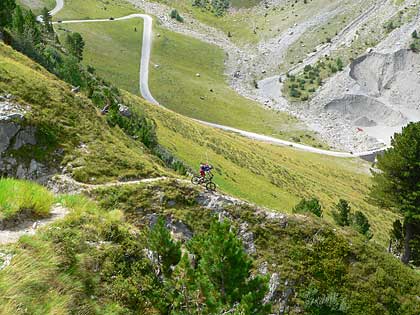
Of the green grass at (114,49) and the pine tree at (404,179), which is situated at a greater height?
the pine tree at (404,179)

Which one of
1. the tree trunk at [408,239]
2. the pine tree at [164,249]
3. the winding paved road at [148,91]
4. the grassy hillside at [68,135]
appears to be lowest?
the winding paved road at [148,91]

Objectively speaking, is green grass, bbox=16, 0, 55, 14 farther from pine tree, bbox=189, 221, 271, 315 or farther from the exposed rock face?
pine tree, bbox=189, 221, 271, 315

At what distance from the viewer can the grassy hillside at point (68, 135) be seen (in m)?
20.1

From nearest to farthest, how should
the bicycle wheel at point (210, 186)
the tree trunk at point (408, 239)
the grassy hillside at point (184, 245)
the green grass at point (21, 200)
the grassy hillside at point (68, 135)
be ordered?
the grassy hillside at point (184, 245), the green grass at point (21, 200), the grassy hillside at point (68, 135), the bicycle wheel at point (210, 186), the tree trunk at point (408, 239)

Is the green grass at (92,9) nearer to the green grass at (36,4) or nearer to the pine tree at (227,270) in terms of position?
the green grass at (36,4)

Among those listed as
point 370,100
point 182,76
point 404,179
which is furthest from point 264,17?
point 404,179

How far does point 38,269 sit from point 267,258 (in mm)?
11493

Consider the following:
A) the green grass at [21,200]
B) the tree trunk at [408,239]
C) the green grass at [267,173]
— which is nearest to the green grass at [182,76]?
the green grass at [267,173]

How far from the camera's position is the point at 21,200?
10961 millimetres

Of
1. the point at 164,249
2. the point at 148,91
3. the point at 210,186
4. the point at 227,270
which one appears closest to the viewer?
the point at 227,270

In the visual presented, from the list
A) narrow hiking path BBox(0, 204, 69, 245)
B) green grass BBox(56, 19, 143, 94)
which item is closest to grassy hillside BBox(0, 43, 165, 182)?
narrow hiking path BBox(0, 204, 69, 245)

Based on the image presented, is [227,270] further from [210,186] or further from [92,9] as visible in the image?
[92,9]

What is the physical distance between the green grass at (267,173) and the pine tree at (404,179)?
265 inches

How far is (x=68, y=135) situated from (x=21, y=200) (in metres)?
11.1
